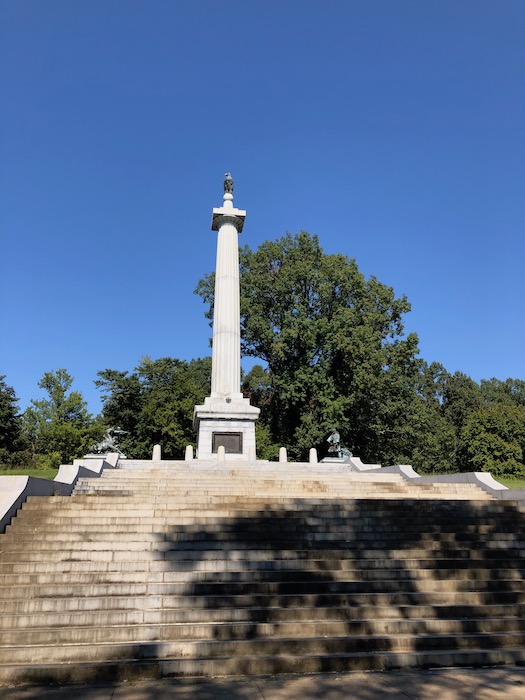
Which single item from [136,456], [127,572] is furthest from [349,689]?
[136,456]

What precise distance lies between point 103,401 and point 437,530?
1379 inches

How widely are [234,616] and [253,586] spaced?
0.71 meters

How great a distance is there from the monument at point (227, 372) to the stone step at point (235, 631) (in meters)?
16.2

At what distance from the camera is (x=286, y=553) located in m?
7.98

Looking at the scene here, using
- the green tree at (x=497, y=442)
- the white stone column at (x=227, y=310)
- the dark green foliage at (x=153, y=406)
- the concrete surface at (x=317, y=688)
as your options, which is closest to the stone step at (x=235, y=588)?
the concrete surface at (x=317, y=688)

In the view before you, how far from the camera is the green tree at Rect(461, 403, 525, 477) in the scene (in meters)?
37.7

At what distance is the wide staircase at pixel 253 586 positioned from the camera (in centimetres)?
539

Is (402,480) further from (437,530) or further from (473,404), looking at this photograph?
(473,404)

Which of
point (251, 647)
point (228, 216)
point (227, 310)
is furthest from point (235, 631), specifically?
point (228, 216)

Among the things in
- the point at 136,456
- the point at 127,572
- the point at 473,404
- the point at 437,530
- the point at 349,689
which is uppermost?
the point at 473,404

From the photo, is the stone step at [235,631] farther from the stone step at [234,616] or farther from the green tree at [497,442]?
the green tree at [497,442]

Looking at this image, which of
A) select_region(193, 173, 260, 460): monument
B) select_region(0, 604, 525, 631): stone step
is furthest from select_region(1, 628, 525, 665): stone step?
select_region(193, 173, 260, 460): monument

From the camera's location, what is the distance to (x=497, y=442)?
1533 inches

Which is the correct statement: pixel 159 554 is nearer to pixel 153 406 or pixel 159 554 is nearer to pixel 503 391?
pixel 153 406
